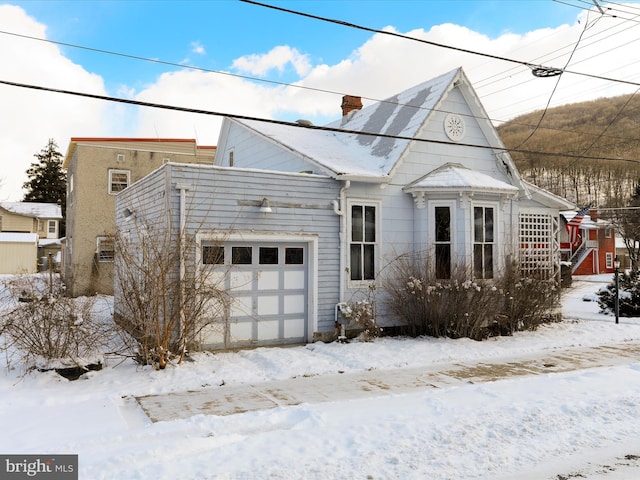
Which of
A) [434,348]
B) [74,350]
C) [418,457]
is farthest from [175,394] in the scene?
[434,348]

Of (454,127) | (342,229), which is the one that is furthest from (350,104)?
(342,229)

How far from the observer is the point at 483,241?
41.7 feet

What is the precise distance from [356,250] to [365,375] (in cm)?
385

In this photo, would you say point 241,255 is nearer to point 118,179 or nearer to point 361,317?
point 361,317

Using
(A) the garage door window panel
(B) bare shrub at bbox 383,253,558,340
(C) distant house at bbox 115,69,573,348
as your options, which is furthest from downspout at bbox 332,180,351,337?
(A) the garage door window panel

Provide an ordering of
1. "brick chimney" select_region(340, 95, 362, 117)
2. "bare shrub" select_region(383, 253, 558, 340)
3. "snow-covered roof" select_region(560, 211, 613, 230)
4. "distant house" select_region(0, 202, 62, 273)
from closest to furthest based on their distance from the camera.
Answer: "bare shrub" select_region(383, 253, 558, 340)
"brick chimney" select_region(340, 95, 362, 117)
"distant house" select_region(0, 202, 62, 273)
"snow-covered roof" select_region(560, 211, 613, 230)

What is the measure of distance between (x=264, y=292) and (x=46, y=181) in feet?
185

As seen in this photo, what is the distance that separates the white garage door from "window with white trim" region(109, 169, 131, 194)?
48.9 ft

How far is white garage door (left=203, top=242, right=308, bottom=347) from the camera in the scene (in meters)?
10.4

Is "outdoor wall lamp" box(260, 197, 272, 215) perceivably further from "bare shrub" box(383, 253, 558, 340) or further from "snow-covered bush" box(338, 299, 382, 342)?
"bare shrub" box(383, 253, 558, 340)

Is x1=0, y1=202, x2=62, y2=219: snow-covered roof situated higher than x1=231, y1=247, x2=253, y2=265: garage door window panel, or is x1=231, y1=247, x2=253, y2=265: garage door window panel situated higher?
x1=0, y1=202, x2=62, y2=219: snow-covered roof

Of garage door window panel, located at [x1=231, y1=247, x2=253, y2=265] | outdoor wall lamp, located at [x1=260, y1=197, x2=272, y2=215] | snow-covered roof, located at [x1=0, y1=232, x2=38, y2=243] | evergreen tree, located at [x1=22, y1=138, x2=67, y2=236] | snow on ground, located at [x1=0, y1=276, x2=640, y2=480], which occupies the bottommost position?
snow on ground, located at [x1=0, y1=276, x2=640, y2=480]

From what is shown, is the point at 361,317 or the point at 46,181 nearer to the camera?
the point at 361,317

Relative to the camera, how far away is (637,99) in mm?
49500
